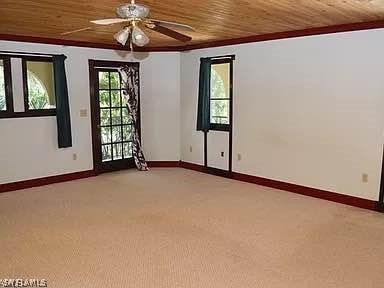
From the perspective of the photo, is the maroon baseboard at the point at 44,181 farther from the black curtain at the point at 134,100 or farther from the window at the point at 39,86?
the window at the point at 39,86

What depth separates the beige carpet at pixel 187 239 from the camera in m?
2.94

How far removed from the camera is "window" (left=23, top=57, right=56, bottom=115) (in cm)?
556

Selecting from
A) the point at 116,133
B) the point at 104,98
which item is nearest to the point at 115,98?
the point at 104,98

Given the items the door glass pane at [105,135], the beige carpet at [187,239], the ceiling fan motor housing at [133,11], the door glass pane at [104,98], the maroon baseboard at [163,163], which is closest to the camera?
the ceiling fan motor housing at [133,11]

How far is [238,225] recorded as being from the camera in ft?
13.3

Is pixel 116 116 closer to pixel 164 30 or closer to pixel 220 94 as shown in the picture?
pixel 220 94

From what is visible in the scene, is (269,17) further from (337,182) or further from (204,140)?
(204,140)

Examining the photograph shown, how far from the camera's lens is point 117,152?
6.90 meters

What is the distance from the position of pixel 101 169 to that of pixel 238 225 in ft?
11.1

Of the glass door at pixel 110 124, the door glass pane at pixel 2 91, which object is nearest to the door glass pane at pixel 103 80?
the glass door at pixel 110 124

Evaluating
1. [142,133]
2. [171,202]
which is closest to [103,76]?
[142,133]

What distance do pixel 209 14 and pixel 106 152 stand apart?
360 cm

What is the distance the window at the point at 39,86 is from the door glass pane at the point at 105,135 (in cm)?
102

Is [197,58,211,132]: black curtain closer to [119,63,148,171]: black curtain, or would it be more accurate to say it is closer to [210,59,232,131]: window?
[210,59,232,131]: window
